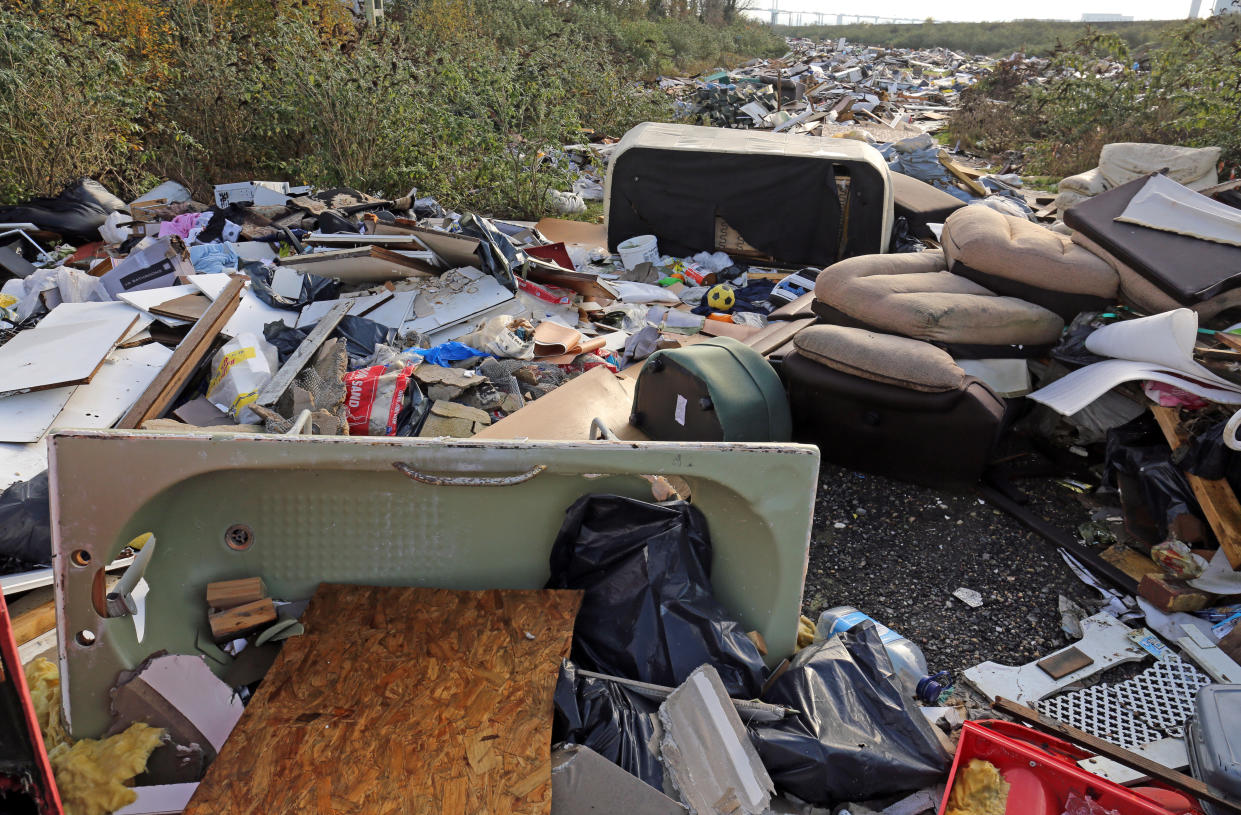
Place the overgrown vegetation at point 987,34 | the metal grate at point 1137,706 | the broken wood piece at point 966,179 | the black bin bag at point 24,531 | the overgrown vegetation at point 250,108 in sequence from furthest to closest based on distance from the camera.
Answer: the overgrown vegetation at point 987,34, the broken wood piece at point 966,179, the overgrown vegetation at point 250,108, the black bin bag at point 24,531, the metal grate at point 1137,706

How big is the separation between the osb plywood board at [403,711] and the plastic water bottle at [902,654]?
107 cm

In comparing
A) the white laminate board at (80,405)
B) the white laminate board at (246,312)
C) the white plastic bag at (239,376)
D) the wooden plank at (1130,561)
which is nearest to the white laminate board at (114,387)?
the white laminate board at (80,405)

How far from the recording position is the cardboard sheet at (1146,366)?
3250 millimetres

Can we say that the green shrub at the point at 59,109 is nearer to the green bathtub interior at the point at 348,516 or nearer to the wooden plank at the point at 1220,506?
the green bathtub interior at the point at 348,516

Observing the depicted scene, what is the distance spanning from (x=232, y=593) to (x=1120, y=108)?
1245 centimetres

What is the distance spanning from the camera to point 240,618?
2010mm

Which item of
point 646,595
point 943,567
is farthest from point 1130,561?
point 646,595

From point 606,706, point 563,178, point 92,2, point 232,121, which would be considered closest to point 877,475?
point 606,706

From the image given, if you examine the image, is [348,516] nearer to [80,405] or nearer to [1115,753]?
[1115,753]

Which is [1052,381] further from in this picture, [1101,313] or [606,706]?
[606,706]

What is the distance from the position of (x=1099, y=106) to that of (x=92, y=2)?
1254cm

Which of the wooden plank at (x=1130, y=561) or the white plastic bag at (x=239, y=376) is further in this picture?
the white plastic bag at (x=239, y=376)

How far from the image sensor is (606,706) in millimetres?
1963

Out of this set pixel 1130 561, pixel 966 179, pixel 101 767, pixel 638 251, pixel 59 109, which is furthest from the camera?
pixel 966 179
